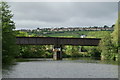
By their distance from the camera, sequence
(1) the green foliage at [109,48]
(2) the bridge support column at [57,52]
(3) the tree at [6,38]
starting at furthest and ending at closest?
(2) the bridge support column at [57,52] < (1) the green foliage at [109,48] < (3) the tree at [6,38]

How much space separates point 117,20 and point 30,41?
129ft

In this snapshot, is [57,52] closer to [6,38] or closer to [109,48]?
[109,48]

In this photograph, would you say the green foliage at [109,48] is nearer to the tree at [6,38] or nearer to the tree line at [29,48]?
the tree line at [29,48]

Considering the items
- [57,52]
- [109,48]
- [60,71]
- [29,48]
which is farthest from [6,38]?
[29,48]

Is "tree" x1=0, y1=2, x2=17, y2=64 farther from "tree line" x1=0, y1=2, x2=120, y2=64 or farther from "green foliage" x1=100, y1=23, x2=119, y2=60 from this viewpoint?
"green foliage" x1=100, y1=23, x2=119, y2=60

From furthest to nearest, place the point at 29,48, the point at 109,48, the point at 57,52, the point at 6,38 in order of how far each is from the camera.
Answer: the point at 29,48, the point at 57,52, the point at 109,48, the point at 6,38

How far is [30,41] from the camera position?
113 m

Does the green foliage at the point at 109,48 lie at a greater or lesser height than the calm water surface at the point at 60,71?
greater

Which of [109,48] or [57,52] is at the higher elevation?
[109,48]

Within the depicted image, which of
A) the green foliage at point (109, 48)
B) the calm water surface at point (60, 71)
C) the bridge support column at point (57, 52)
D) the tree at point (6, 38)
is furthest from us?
the bridge support column at point (57, 52)

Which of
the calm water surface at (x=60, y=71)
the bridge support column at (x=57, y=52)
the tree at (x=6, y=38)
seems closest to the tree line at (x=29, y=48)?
the tree at (x=6, y=38)

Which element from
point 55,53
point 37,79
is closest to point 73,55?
point 55,53

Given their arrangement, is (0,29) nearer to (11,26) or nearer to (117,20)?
(11,26)

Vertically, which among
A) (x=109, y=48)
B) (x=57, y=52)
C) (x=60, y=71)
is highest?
(x=109, y=48)
